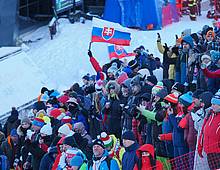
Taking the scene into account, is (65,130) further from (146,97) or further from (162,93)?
(162,93)

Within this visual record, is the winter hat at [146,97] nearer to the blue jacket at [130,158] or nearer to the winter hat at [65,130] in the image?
the winter hat at [65,130]

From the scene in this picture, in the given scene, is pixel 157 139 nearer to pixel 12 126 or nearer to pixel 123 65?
pixel 12 126

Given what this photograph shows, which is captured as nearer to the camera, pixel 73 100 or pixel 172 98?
pixel 172 98

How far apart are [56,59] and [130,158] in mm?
13792

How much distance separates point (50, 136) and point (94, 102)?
196 centimetres

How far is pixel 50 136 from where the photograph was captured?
10305 millimetres

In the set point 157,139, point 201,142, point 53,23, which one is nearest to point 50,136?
point 157,139

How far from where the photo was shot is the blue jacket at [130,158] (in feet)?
27.4

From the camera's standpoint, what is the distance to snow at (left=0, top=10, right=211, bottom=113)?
17281 millimetres

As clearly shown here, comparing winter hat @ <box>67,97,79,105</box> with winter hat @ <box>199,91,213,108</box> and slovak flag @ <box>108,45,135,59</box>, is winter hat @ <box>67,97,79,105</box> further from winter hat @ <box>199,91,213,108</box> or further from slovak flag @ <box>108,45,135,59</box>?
slovak flag @ <box>108,45,135,59</box>

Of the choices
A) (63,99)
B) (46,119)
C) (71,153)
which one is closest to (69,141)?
(71,153)

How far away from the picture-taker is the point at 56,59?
Answer: 21922 millimetres

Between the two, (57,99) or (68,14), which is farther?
(68,14)

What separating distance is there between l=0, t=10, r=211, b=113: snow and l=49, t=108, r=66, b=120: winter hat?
4969 mm
